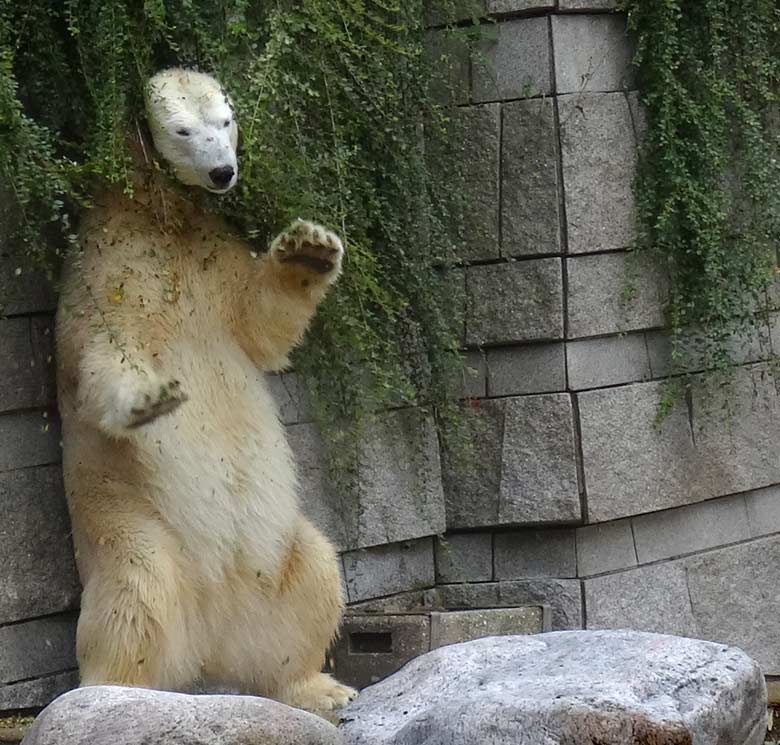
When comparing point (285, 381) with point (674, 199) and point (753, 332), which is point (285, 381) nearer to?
point (674, 199)

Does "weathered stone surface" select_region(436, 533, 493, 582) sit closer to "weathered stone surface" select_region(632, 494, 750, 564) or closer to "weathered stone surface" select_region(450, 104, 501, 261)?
"weathered stone surface" select_region(632, 494, 750, 564)

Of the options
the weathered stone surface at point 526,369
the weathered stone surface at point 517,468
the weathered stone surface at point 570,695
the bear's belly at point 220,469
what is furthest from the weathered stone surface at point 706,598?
the bear's belly at point 220,469

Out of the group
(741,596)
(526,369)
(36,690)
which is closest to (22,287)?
(36,690)

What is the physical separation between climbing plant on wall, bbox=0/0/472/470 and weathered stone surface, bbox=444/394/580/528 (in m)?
0.24

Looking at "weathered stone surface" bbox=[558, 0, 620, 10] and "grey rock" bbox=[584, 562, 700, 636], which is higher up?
"weathered stone surface" bbox=[558, 0, 620, 10]

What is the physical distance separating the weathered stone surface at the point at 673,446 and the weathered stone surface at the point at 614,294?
220 millimetres

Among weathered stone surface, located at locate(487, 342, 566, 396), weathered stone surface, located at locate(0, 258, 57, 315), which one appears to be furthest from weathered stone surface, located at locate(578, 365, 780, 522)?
weathered stone surface, located at locate(0, 258, 57, 315)

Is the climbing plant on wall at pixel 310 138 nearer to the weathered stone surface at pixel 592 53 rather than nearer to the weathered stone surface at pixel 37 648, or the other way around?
the weathered stone surface at pixel 592 53

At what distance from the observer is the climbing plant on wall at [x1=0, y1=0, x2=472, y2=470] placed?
3.95 meters

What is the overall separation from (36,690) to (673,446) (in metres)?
2.38

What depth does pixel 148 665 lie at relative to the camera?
3.90m

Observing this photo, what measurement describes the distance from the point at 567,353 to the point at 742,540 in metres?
1.12

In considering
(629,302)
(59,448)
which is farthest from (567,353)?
(59,448)

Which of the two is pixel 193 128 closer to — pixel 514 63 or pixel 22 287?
pixel 22 287
